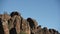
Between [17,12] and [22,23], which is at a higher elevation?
[17,12]

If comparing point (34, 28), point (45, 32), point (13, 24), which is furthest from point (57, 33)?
point (13, 24)

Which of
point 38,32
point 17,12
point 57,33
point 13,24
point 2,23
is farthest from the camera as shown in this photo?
point 57,33

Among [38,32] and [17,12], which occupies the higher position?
[17,12]

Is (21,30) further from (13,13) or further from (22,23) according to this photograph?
(13,13)

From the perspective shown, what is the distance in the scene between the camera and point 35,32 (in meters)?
104

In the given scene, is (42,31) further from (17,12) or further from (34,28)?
(17,12)

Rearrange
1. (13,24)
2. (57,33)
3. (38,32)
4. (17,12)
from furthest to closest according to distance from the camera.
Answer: (57,33) → (38,32) → (17,12) → (13,24)

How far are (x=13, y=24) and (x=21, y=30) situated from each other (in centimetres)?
495

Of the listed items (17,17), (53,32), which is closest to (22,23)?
(17,17)

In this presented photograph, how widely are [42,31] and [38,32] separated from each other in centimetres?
465

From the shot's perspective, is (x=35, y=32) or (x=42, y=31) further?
(x=42, y=31)

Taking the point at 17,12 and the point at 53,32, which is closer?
the point at 17,12

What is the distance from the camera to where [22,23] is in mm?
92000

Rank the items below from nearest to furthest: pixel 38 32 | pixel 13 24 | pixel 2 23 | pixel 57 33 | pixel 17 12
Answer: pixel 2 23 → pixel 13 24 → pixel 17 12 → pixel 38 32 → pixel 57 33
